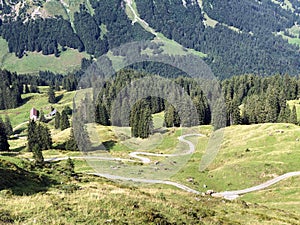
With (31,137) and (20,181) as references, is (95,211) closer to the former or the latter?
(20,181)

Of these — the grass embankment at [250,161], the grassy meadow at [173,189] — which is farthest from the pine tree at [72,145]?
the grass embankment at [250,161]

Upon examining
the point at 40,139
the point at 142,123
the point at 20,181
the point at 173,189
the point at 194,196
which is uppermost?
the point at 20,181

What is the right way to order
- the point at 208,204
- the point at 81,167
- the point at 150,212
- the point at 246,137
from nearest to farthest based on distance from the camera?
the point at 150,212 → the point at 208,204 → the point at 81,167 → the point at 246,137

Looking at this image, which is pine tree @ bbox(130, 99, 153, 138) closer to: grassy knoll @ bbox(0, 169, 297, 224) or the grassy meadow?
the grassy meadow

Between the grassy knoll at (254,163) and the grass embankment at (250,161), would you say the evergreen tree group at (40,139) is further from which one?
the grassy knoll at (254,163)

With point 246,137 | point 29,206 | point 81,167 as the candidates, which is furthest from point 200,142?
point 29,206

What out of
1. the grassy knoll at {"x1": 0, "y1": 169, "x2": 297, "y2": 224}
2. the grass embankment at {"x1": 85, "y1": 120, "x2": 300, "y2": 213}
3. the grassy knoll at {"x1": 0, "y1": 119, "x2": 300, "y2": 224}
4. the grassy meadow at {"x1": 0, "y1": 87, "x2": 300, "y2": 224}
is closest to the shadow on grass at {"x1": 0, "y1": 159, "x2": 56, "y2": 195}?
the grassy meadow at {"x1": 0, "y1": 87, "x2": 300, "y2": 224}

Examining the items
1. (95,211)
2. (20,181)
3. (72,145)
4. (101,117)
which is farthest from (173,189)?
(101,117)

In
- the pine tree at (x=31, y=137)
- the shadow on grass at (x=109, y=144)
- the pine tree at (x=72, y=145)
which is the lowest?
the shadow on grass at (x=109, y=144)

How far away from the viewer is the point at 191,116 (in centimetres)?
12050

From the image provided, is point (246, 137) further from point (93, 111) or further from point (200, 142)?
point (93, 111)

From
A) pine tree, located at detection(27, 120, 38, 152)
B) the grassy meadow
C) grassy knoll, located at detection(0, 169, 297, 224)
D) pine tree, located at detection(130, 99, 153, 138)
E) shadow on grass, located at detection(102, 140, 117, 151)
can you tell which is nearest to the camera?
grassy knoll, located at detection(0, 169, 297, 224)

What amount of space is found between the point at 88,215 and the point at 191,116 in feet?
326

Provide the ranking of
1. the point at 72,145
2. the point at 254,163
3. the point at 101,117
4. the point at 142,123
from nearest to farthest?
the point at 254,163 → the point at 72,145 → the point at 142,123 → the point at 101,117
